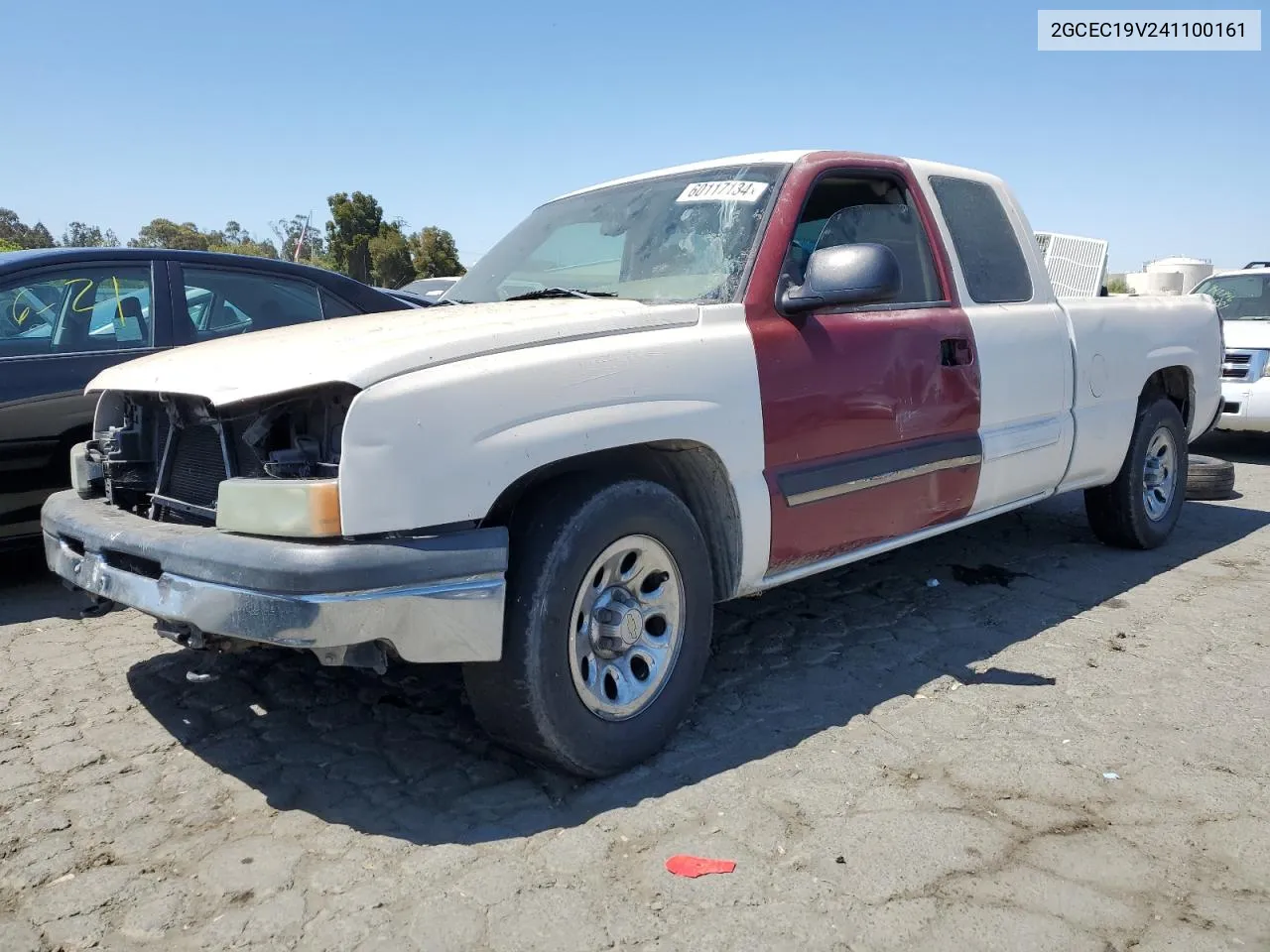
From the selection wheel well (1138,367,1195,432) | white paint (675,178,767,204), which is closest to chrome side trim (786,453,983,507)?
white paint (675,178,767,204)

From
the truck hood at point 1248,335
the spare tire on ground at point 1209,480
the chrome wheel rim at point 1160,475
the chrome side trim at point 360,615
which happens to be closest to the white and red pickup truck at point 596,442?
the chrome side trim at point 360,615

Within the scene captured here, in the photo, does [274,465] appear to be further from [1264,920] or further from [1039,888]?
[1264,920]

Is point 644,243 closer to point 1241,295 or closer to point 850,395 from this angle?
point 850,395

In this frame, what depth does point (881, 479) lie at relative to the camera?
362 centimetres

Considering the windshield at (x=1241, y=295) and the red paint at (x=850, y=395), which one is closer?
the red paint at (x=850, y=395)

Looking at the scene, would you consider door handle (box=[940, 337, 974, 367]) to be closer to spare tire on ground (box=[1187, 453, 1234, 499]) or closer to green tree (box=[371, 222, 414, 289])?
spare tire on ground (box=[1187, 453, 1234, 499])

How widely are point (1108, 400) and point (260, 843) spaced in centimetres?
426

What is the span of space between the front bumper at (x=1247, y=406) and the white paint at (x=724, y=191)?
673 cm

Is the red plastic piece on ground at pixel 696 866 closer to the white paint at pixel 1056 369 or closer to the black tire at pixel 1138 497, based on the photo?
the white paint at pixel 1056 369

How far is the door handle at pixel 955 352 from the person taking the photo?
3895mm

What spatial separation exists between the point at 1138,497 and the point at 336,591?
14.7 ft

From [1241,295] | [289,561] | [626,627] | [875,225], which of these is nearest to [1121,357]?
[875,225]

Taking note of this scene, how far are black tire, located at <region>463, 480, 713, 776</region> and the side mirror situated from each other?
853 millimetres

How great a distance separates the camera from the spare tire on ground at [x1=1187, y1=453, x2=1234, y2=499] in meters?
6.85
